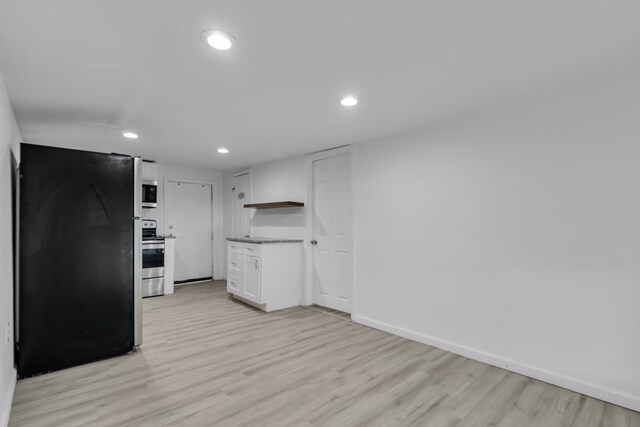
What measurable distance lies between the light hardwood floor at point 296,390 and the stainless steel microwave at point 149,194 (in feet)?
10.0

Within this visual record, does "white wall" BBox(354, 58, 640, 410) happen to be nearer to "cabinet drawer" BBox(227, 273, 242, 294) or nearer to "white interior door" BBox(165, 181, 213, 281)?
"cabinet drawer" BBox(227, 273, 242, 294)

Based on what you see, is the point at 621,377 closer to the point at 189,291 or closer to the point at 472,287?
the point at 472,287

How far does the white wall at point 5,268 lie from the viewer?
6.43ft

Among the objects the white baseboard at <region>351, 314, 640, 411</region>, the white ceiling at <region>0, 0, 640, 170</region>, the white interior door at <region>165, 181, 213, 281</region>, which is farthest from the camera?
the white interior door at <region>165, 181, 213, 281</region>

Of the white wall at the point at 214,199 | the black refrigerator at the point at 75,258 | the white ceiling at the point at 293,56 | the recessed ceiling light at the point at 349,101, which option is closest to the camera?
the white ceiling at the point at 293,56

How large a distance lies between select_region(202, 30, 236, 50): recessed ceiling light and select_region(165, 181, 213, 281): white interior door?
4901 millimetres

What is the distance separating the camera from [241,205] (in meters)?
6.33

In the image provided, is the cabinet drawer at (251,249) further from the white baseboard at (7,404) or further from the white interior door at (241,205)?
the white baseboard at (7,404)

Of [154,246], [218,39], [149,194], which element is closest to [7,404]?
[218,39]

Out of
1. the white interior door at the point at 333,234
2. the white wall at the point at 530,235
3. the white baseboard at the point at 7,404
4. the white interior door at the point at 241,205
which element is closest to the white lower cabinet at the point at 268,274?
the white interior door at the point at 333,234

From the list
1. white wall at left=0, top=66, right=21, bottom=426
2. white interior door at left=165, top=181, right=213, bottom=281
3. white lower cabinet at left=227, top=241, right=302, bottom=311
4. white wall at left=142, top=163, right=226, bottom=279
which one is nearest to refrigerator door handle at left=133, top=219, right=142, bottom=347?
white wall at left=0, top=66, right=21, bottom=426

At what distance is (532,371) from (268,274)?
10.3 ft

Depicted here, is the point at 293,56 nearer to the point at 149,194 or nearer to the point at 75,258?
the point at 75,258

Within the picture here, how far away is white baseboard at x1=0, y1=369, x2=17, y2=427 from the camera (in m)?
1.84
